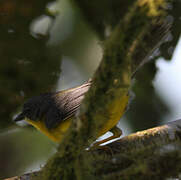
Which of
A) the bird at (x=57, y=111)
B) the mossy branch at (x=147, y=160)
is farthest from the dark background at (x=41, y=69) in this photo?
the mossy branch at (x=147, y=160)

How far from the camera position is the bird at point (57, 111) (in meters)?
4.57

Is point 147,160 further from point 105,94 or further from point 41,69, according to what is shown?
point 41,69

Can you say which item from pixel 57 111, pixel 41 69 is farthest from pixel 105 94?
pixel 41 69

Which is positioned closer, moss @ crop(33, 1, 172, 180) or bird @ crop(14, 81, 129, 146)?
moss @ crop(33, 1, 172, 180)

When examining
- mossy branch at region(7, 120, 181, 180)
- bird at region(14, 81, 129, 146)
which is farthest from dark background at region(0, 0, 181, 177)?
mossy branch at region(7, 120, 181, 180)

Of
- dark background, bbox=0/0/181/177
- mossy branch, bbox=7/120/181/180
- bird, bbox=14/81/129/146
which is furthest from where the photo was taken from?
dark background, bbox=0/0/181/177

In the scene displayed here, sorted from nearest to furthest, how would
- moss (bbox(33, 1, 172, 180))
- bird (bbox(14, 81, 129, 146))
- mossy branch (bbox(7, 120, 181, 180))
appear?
moss (bbox(33, 1, 172, 180))
mossy branch (bbox(7, 120, 181, 180))
bird (bbox(14, 81, 129, 146))

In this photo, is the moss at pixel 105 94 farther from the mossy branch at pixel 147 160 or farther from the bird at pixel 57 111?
the bird at pixel 57 111

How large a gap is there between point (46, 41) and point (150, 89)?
7.10 feet

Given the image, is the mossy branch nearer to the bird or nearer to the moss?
the moss

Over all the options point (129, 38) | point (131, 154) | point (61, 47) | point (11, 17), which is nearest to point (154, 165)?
point (131, 154)

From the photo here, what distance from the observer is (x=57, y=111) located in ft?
16.2

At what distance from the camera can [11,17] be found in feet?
18.7

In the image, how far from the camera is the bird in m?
4.57
